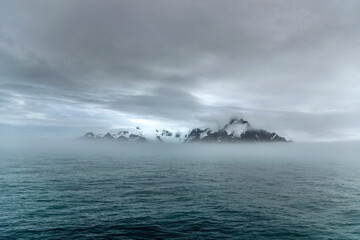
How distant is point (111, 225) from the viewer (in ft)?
147

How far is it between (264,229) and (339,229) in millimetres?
14328

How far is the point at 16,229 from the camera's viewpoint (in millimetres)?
42344

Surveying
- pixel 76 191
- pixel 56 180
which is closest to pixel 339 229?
pixel 76 191

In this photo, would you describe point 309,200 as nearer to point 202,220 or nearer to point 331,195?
point 331,195

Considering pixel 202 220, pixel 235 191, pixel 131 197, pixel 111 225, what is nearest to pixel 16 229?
pixel 111 225

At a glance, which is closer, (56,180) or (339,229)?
(339,229)

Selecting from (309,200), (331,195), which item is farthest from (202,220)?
(331,195)

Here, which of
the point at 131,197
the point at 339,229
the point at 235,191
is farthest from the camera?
the point at 235,191

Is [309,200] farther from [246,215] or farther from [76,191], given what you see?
[76,191]

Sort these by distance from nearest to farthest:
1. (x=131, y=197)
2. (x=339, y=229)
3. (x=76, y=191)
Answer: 1. (x=339, y=229)
2. (x=131, y=197)
3. (x=76, y=191)

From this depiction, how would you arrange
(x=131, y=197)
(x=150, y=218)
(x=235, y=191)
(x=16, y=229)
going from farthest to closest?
(x=235, y=191)
(x=131, y=197)
(x=150, y=218)
(x=16, y=229)

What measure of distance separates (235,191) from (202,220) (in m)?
29.5

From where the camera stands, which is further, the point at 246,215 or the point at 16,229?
the point at 246,215

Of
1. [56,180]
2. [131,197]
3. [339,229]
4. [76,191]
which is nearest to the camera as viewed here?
[339,229]
